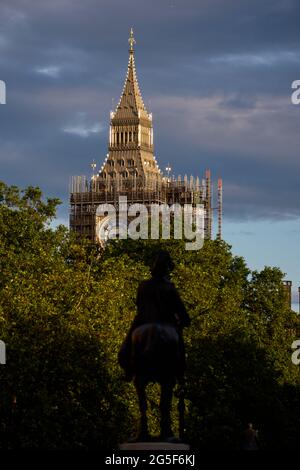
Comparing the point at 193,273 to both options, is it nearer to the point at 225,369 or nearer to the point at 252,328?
the point at 225,369

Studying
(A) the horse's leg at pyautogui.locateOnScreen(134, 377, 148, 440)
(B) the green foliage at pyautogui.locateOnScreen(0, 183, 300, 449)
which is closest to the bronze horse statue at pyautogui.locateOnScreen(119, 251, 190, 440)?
(A) the horse's leg at pyautogui.locateOnScreen(134, 377, 148, 440)

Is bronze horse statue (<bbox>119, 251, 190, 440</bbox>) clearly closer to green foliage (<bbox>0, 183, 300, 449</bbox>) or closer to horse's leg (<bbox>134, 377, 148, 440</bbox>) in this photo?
horse's leg (<bbox>134, 377, 148, 440</bbox>)

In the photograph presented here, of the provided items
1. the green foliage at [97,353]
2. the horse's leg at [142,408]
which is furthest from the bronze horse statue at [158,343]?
the green foliage at [97,353]

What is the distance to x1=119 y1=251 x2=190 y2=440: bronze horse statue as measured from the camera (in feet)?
147

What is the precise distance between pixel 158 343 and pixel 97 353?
121 ft

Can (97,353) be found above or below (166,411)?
above

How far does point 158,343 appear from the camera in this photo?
44656 mm

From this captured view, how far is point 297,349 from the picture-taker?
13375 cm

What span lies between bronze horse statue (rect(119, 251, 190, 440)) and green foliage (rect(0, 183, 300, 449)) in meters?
29.1

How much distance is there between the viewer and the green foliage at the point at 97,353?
7794 centimetres

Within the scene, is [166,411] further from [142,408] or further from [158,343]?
[158,343]

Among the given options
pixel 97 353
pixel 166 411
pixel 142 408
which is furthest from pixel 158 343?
pixel 97 353
